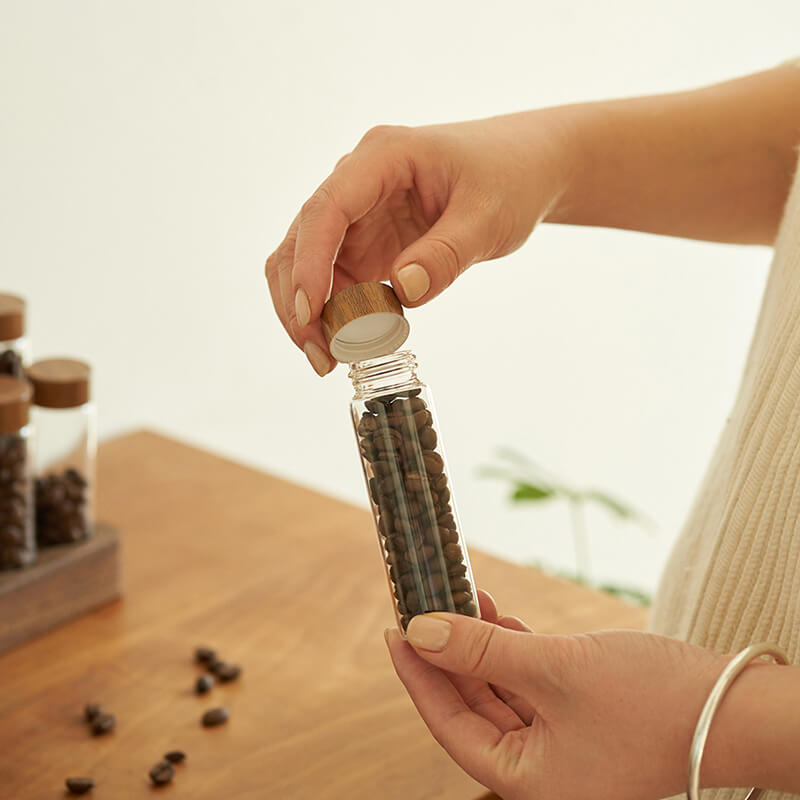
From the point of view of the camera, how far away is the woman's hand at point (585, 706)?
691 millimetres

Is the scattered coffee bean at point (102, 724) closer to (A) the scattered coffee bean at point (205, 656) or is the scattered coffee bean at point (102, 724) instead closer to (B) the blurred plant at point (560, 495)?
(A) the scattered coffee bean at point (205, 656)

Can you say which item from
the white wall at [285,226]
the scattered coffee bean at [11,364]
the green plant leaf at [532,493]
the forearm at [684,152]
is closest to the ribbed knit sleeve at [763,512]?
the forearm at [684,152]

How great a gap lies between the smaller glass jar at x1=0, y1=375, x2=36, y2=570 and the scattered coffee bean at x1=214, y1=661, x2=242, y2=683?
250 millimetres

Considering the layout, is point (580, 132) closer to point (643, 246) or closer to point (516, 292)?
point (516, 292)

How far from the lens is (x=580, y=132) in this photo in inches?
38.7

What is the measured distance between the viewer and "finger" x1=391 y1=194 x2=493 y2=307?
2.54 feet

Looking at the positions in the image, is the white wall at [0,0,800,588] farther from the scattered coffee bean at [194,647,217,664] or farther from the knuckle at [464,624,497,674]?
the knuckle at [464,624,497,674]

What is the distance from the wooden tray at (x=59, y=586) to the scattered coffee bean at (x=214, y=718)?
0.87 ft

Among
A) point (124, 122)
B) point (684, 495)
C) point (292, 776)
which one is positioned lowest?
point (684, 495)

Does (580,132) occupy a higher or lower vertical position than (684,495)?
higher

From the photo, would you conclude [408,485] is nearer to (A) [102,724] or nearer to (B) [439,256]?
(B) [439,256]

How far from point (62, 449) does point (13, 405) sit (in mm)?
159

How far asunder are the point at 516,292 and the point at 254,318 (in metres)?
0.79

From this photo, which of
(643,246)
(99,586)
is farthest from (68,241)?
(643,246)
